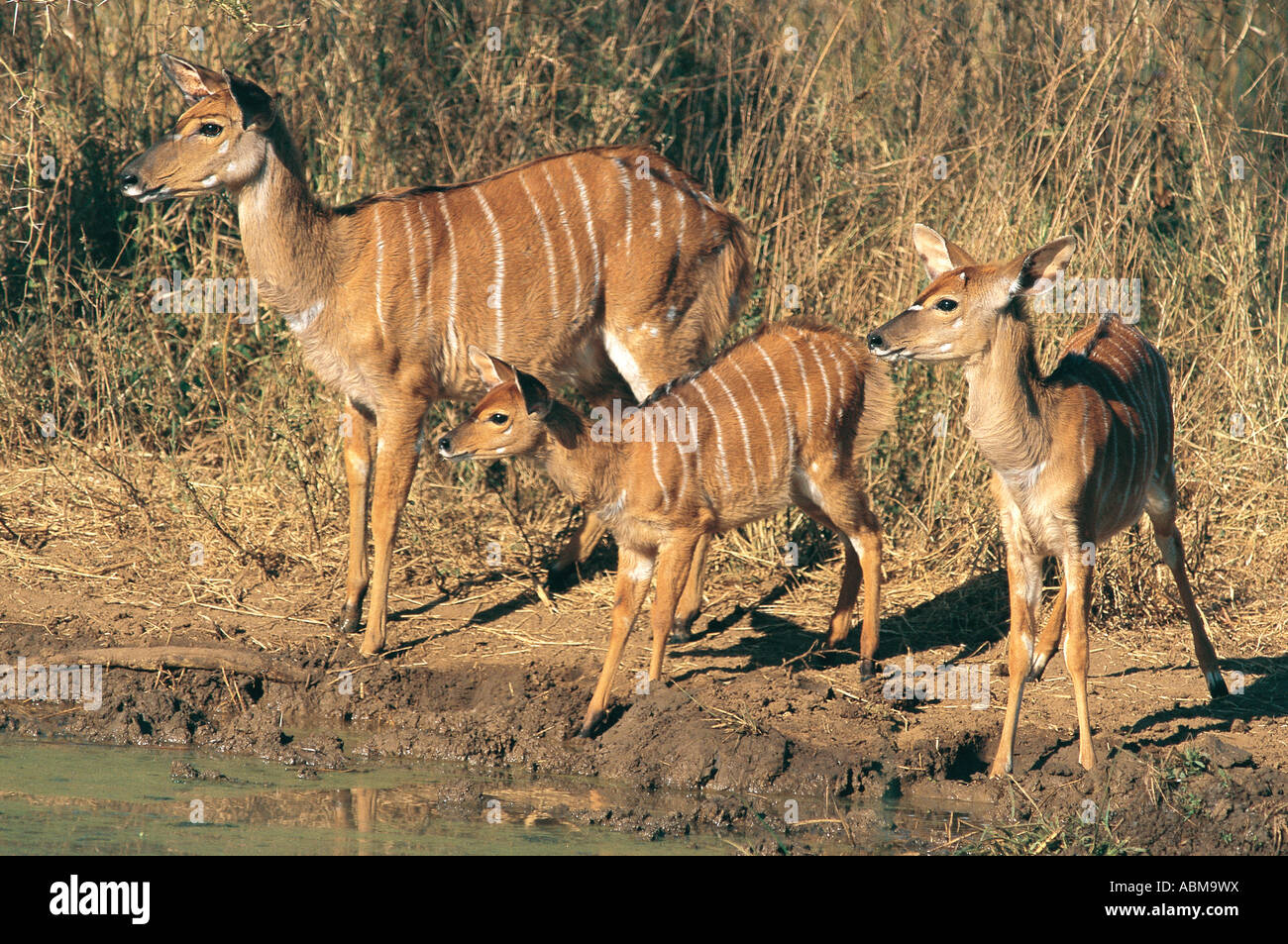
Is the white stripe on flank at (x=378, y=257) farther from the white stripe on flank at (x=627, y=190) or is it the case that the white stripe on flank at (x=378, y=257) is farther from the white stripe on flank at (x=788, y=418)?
the white stripe on flank at (x=788, y=418)

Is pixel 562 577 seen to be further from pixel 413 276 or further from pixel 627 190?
pixel 627 190

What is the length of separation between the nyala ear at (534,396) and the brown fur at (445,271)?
0.81 meters

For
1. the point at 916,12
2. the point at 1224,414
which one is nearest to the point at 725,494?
the point at 1224,414

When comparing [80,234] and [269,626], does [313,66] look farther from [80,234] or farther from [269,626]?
[269,626]

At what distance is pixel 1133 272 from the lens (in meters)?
7.09

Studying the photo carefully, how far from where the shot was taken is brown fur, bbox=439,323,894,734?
5.52m

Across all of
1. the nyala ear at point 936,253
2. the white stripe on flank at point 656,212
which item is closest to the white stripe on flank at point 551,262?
the white stripe on flank at point 656,212

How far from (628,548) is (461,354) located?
44.6 inches

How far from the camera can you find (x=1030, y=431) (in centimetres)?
491

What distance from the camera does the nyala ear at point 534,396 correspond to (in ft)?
17.6

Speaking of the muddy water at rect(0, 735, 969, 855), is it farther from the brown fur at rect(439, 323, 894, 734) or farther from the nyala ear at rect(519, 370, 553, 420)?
the nyala ear at rect(519, 370, 553, 420)

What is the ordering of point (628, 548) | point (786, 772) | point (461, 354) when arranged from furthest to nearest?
point (461, 354) → point (628, 548) → point (786, 772)

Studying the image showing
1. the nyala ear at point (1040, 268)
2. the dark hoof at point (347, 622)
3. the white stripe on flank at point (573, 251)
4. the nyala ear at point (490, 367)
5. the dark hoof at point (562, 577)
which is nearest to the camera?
the nyala ear at point (1040, 268)

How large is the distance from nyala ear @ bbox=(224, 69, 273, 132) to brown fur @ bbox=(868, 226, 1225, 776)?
99.3 inches
